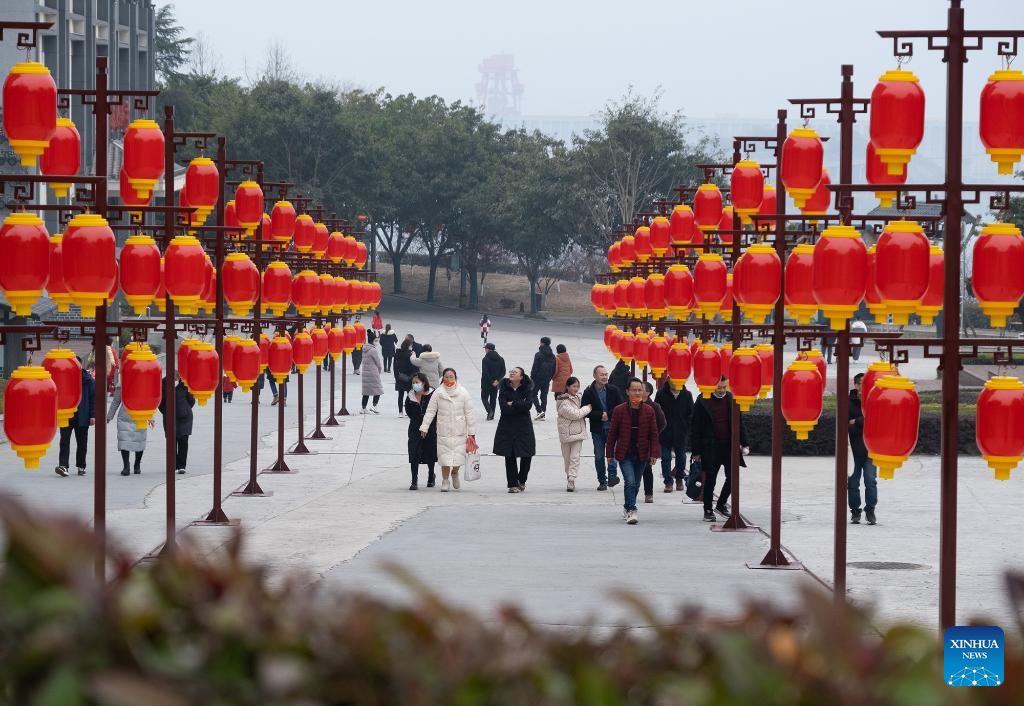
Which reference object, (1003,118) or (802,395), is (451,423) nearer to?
(802,395)

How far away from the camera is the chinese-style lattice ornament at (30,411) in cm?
1048

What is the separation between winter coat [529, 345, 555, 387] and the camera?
28.7 m

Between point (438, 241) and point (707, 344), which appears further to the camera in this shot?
point (438, 241)

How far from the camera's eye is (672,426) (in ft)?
63.2

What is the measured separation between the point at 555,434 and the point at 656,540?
12142 mm

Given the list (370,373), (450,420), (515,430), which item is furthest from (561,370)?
(450,420)

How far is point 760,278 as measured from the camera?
12812 mm

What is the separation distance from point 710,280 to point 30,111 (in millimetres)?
8831

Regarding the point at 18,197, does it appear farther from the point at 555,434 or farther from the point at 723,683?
the point at 555,434

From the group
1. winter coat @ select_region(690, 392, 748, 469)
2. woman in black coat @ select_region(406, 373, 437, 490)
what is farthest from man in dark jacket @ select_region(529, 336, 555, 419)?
winter coat @ select_region(690, 392, 748, 469)

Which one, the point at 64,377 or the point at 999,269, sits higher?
the point at 999,269

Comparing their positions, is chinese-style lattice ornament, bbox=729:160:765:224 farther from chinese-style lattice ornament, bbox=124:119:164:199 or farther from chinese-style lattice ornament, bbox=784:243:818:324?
chinese-style lattice ornament, bbox=124:119:164:199

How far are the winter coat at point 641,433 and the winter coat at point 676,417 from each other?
230cm

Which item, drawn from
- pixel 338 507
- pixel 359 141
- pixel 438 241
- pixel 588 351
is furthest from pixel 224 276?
pixel 438 241
